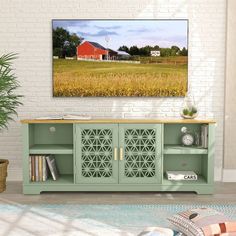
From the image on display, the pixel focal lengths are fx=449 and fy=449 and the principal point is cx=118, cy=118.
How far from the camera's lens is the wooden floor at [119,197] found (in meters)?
4.33

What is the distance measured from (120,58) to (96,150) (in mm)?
1152

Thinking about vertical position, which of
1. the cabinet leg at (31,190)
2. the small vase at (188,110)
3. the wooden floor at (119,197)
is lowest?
the wooden floor at (119,197)

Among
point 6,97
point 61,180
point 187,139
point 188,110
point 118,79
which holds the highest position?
point 118,79

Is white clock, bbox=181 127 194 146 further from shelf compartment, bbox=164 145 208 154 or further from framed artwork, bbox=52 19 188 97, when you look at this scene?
framed artwork, bbox=52 19 188 97

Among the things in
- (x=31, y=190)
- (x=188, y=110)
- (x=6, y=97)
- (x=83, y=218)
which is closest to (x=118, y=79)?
(x=188, y=110)

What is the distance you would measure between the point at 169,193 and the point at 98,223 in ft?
4.34

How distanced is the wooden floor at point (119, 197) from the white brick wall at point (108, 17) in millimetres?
879

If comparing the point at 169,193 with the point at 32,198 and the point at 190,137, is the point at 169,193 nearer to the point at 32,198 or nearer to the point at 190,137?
the point at 190,137

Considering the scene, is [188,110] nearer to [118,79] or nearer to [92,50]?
[118,79]

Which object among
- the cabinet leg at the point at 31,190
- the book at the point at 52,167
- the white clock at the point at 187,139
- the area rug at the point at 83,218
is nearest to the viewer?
the area rug at the point at 83,218

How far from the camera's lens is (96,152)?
4.62 metres

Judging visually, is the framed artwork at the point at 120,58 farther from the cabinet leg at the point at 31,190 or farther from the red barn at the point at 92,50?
the cabinet leg at the point at 31,190

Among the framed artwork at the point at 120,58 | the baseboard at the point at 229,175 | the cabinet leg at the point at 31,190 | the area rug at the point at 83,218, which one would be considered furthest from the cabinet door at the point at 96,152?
the baseboard at the point at 229,175

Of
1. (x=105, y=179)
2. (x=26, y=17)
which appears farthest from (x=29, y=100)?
(x=105, y=179)
